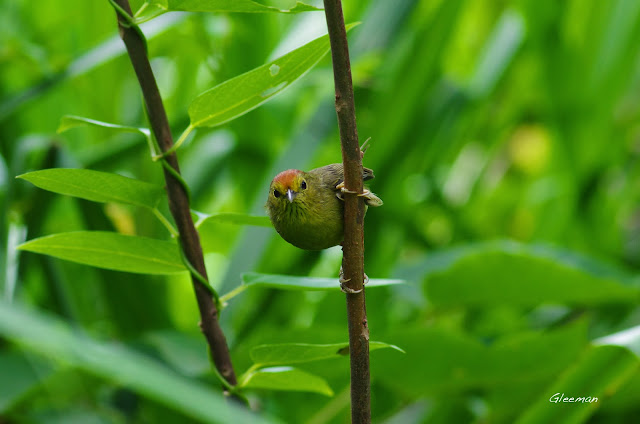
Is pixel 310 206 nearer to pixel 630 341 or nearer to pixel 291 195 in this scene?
pixel 291 195

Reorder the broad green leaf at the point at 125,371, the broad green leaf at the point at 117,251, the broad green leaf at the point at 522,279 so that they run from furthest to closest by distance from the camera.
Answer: the broad green leaf at the point at 522,279 < the broad green leaf at the point at 117,251 < the broad green leaf at the point at 125,371

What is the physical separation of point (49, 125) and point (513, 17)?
1.60 meters

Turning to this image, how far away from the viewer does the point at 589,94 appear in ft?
6.31

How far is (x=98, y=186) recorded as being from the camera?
0.69 m

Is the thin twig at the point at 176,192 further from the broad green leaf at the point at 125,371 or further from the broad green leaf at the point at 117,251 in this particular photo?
the broad green leaf at the point at 125,371

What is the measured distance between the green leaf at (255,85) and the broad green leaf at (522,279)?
0.81m

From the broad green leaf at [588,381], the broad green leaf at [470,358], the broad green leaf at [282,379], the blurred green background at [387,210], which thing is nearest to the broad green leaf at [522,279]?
the blurred green background at [387,210]

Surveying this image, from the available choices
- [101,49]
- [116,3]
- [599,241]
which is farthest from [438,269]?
[116,3]

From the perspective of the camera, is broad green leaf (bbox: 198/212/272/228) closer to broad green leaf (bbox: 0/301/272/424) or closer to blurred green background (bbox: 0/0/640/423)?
broad green leaf (bbox: 0/301/272/424)

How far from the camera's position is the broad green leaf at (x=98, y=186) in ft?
2.14

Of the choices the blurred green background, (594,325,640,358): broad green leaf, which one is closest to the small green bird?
the blurred green background

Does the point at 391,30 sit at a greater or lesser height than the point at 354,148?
greater

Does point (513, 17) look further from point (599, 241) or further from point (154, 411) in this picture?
point (154, 411)

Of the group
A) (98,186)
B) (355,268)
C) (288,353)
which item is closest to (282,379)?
(288,353)
